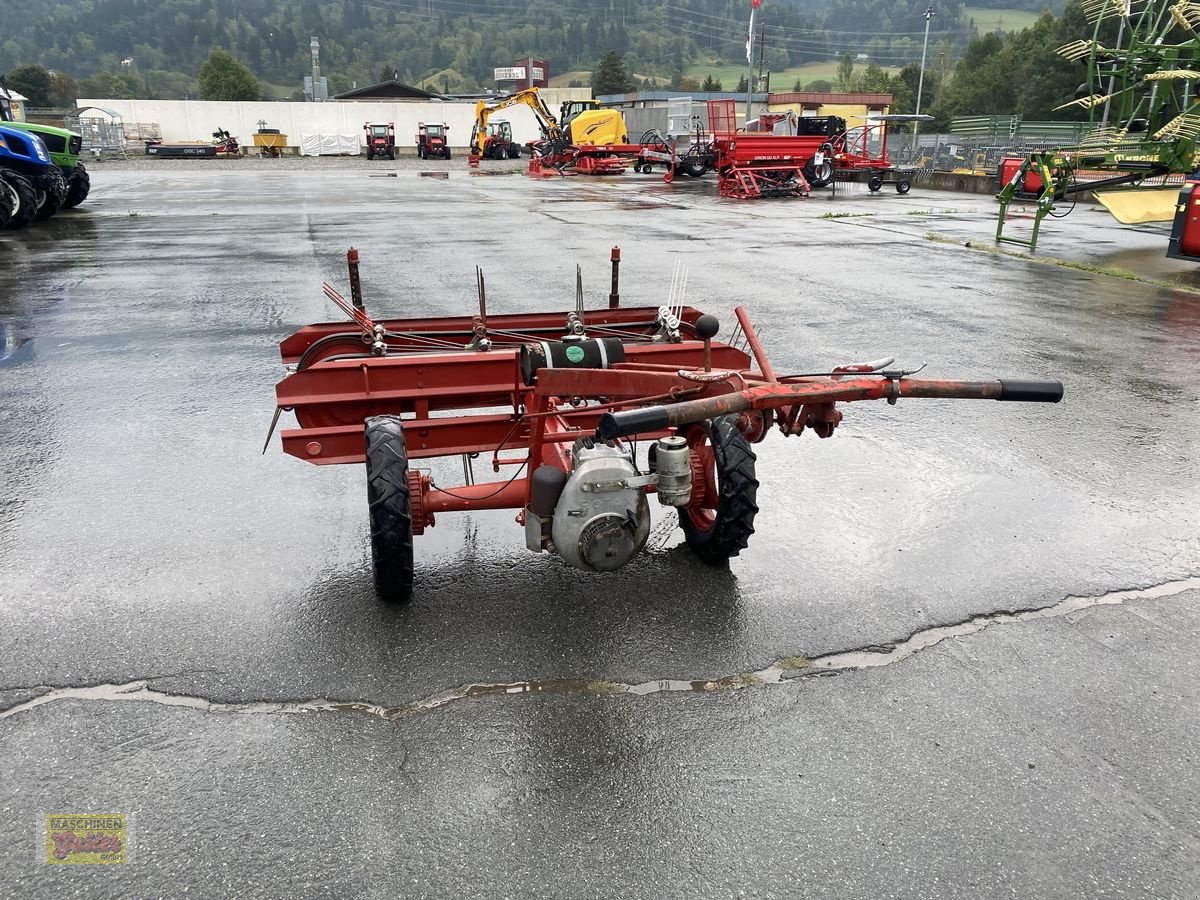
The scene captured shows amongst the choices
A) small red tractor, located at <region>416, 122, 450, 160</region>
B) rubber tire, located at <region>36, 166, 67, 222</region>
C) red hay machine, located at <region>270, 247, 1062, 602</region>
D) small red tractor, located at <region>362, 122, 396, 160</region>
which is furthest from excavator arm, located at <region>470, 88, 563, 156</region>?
red hay machine, located at <region>270, 247, 1062, 602</region>

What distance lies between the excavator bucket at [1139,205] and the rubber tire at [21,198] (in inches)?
808

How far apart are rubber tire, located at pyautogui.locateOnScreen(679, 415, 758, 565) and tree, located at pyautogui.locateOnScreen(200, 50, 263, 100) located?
415ft

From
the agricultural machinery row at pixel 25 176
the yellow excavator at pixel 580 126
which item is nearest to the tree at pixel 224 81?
the yellow excavator at pixel 580 126

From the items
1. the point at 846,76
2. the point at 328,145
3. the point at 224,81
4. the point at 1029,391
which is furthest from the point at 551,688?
the point at 846,76

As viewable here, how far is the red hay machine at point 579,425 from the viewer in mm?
3418

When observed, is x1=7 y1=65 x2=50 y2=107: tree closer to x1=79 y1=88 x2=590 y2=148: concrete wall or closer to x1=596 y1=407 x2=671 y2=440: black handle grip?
x1=79 y1=88 x2=590 y2=148: concrete wall

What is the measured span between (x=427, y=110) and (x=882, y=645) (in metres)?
77.7

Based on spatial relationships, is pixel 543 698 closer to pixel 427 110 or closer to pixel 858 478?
pixel 858 478

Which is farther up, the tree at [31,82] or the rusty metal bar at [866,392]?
the tree at [31,82]

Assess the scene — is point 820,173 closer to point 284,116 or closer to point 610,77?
point 284,116

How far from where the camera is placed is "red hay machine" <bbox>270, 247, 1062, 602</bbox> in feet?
11.2

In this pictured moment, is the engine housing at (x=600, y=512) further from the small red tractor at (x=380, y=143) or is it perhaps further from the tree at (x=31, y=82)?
the tree at (x=31, y=82)

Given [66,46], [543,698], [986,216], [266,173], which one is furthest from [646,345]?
[66,46]

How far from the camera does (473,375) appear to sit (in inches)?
192
